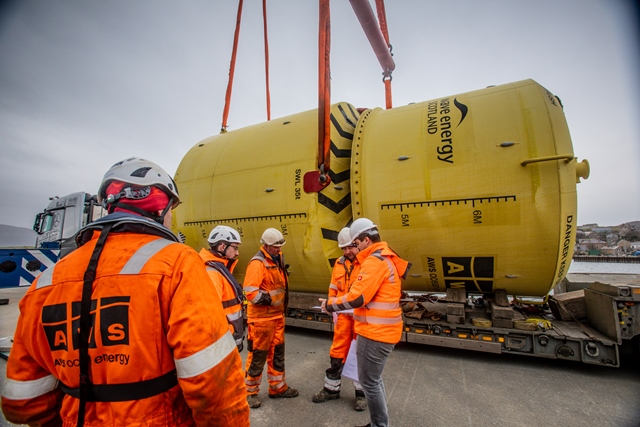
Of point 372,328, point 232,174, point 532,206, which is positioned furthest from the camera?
point 232,174

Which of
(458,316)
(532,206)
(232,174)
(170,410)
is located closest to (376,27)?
(232,174)

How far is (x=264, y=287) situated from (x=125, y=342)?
8.41ft

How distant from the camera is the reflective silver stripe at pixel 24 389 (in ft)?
4.00

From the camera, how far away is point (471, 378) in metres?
3.69

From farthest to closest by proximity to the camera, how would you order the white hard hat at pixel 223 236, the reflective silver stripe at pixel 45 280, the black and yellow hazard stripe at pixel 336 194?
1. the black and yellow hazard stripe at pixel 336 194
2. the white hard hat at pixel 223 236
3. the reflective silver stripe at pixel 45 280

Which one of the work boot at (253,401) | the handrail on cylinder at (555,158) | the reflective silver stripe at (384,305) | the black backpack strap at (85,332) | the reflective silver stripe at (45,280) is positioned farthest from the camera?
the handrail on cylinder at (555,158)

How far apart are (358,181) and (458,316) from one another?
8.40 feet

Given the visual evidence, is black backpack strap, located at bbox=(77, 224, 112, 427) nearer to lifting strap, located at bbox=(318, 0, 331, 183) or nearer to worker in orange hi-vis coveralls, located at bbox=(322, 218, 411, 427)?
worker in orange hi-vis coveralls, located at bbox=(322, 218, 411, 427)

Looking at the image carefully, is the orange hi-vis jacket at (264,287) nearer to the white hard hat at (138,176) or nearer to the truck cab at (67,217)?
the white hard hat at (138,176)

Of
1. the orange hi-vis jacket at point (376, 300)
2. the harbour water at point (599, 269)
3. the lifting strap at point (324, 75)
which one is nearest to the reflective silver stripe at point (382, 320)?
the orange hi-vis jacket at point (376, 300)

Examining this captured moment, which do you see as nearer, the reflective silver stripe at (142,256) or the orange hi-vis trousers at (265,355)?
the reflective silver stripe at (142,256)

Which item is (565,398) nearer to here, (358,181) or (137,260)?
(358,181)

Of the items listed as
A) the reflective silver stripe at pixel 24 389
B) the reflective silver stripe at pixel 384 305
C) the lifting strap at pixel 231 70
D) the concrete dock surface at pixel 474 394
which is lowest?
the concrete dock surface at pixel 474 394

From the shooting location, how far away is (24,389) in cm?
123
